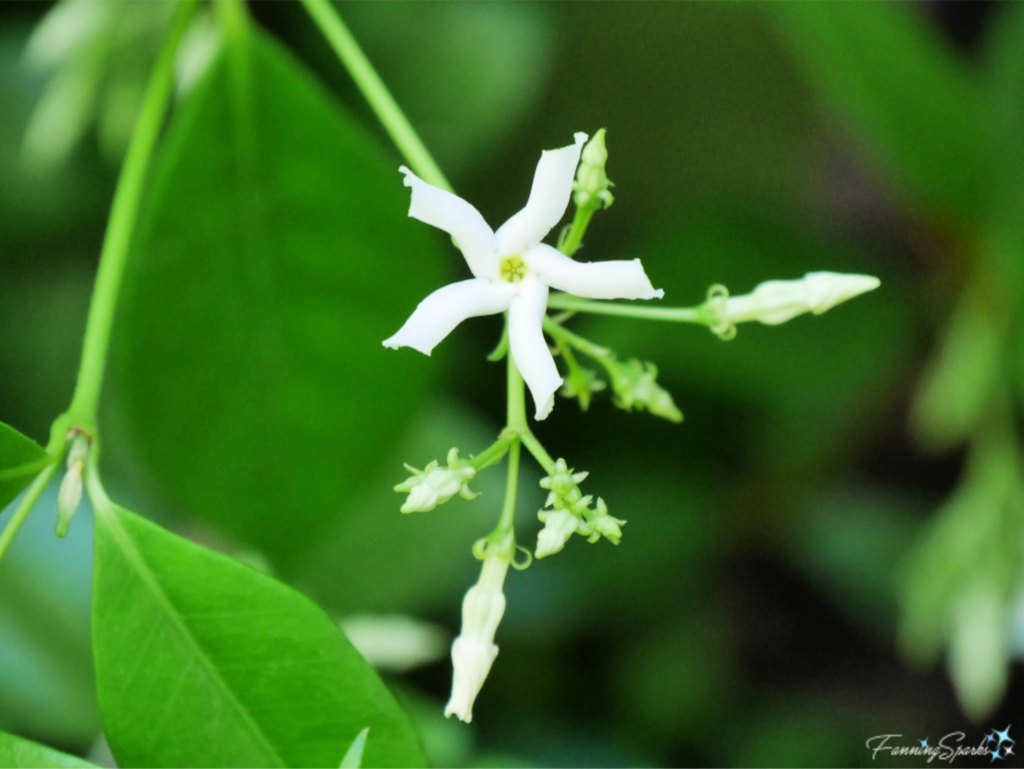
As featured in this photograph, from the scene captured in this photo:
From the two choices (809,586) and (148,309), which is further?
(809,586)

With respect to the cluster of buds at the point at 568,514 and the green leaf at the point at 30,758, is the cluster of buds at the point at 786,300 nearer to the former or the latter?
the cluster of buds at the point at 568,514

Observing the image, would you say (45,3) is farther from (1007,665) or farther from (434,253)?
(1007,665)

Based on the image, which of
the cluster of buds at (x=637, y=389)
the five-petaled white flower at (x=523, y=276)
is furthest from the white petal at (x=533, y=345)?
the cluster of buds at (x=637, y=389)

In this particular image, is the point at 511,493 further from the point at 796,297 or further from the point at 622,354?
the point at 622,354

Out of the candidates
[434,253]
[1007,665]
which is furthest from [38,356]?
[1007,665]

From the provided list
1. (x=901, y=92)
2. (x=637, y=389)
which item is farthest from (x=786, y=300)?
(x=901, y=92)

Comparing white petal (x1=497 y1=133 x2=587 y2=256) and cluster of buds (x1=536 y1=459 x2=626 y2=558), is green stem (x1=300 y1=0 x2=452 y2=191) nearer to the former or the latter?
white petal (x1=497 y1=133 x2=587 y2=256)
